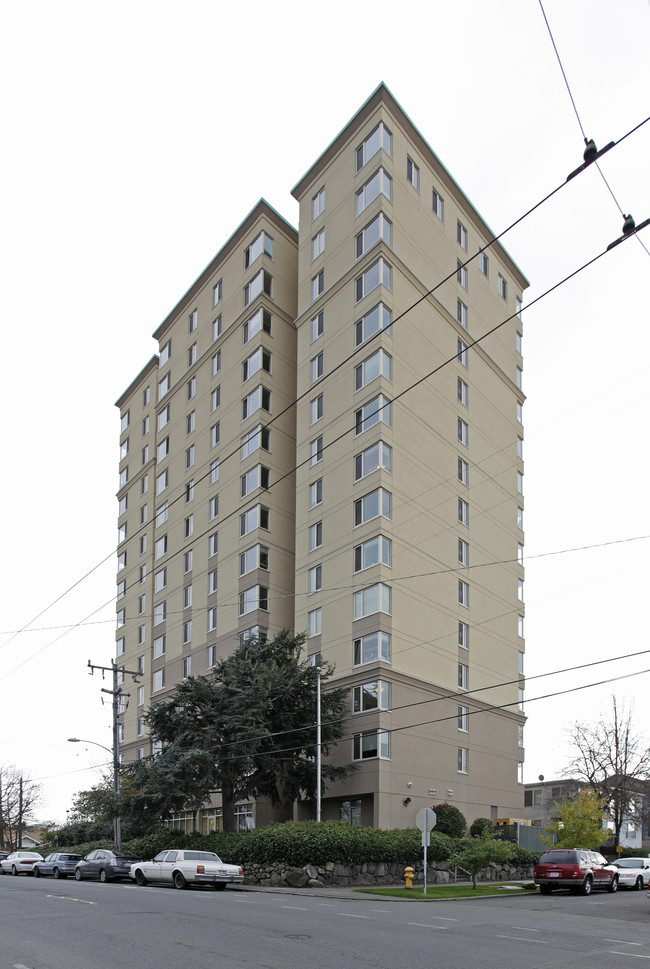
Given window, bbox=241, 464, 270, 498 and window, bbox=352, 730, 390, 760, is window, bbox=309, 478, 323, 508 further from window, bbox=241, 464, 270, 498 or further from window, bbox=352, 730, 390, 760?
window, bbox=352, 730, 390, 760

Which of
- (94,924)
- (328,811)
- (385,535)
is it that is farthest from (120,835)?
(94,924)

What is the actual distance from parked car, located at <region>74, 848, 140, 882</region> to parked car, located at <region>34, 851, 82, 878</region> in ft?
5.65

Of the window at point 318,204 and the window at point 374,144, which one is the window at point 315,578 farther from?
the window at point 374,144

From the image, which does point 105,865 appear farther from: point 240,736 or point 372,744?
point 372,744

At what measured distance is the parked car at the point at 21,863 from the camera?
45438mm

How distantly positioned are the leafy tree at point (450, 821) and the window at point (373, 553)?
450 inches

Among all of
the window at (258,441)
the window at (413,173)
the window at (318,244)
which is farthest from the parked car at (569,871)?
the window at (413,173)

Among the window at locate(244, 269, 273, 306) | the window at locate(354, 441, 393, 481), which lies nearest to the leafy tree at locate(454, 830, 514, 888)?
the window at locate(354, 441, 393, 481)

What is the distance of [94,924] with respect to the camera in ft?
53.8

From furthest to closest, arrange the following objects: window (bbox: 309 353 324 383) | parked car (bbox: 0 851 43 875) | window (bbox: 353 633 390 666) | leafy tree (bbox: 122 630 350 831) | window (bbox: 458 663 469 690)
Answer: window (bbox: 309 353 324 383) → window (bbox: 458 663 469 690) → parked car (bbox: 0 851 43 875) → window (bbox: 353 633 390 666) → leafy tree (bbox: 122 630 350 831)

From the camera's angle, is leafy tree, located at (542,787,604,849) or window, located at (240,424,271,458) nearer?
leafy tree, located at (542,787,604,849)

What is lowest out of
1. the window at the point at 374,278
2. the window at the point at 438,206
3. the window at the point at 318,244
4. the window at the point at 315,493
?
the window at the point at 315,493

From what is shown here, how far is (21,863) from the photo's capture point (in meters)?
46.1

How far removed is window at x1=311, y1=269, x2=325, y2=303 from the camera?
52.2 meters
